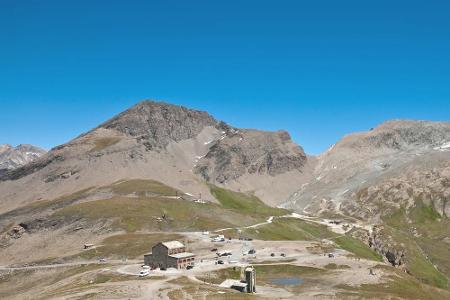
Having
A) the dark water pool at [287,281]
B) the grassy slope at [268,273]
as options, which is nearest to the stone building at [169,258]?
the grassy slope at [268,273]

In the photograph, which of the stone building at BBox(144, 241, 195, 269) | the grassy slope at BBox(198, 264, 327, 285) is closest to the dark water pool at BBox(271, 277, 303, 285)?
the grassy slope at BBox(198, 264, 327, 285)

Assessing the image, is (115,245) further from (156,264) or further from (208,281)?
(208,281)

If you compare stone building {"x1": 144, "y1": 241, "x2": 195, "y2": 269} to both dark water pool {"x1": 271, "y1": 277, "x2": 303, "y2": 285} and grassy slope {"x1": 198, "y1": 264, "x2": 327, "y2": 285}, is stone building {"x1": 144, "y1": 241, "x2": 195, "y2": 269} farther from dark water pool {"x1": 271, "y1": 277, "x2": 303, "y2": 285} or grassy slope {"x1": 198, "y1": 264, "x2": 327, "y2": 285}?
dark water pool {"x1": 271, "y1": 277, "x2": 303, "y2": 285}

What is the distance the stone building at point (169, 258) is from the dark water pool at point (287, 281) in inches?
1074

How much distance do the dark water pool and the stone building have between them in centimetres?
2729

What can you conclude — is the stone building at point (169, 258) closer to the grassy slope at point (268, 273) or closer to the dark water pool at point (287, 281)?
the grassy slope at point (268, 273)

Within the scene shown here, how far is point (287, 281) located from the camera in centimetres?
12962

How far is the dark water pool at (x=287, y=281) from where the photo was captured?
127 m

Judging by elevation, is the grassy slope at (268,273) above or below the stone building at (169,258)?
below

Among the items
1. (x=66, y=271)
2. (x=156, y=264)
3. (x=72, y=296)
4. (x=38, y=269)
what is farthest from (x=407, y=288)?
(x=38, y=269)

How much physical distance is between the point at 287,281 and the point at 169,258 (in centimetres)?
3611

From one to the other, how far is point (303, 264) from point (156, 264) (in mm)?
44679

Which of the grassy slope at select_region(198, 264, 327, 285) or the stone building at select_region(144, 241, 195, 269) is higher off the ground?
the stone building at select_region(144, 241, 195, 269)

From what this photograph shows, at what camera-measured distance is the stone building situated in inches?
5630
